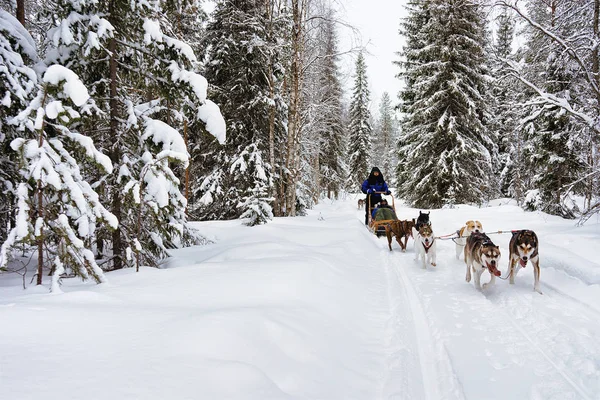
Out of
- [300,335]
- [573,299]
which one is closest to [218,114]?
[300,335]

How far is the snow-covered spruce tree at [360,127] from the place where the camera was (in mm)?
35906

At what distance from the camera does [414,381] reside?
3160mm

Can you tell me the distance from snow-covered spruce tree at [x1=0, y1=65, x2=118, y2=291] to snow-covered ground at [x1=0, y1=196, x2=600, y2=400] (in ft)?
1.68

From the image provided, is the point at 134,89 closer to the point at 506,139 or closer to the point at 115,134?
the point at 115,134

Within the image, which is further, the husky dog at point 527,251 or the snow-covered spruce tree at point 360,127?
the snow-covered spruce tree at point 360,127

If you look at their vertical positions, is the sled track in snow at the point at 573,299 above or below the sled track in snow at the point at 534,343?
above

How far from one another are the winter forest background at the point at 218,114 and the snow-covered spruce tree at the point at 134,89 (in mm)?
34

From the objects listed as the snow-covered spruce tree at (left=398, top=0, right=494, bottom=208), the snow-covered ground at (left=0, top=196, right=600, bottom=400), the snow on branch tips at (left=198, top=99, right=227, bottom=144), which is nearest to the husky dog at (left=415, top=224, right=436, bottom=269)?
the snow-covered ground at (left=0, top=196, right=600, bottom=400)

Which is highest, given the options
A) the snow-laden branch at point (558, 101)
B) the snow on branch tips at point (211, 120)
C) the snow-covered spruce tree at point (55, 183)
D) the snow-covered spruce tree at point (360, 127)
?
the snow-covered spruce tree at point (360, 127)

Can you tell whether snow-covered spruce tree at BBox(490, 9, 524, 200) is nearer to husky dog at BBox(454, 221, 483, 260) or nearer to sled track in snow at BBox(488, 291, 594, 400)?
husky dog at BBox(454, 221, 483, 260)

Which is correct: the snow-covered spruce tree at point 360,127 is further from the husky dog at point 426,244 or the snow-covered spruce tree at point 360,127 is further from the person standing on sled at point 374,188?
the husky dog at point 426,244

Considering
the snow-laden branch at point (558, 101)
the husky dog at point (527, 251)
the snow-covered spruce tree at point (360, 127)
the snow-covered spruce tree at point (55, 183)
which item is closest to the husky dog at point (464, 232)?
the husky dog at point (527, 251)

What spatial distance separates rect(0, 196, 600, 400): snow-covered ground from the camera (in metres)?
2.22

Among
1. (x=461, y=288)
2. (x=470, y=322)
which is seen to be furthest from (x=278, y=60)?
(x=470, y=322)
